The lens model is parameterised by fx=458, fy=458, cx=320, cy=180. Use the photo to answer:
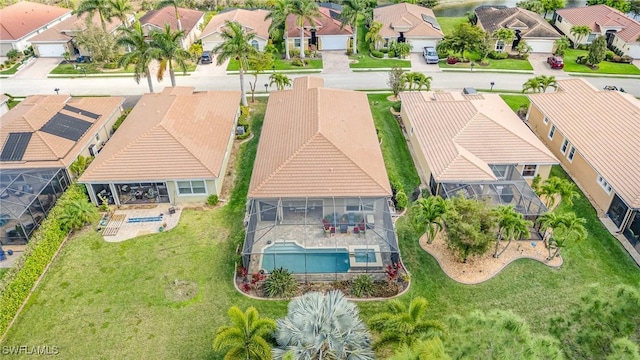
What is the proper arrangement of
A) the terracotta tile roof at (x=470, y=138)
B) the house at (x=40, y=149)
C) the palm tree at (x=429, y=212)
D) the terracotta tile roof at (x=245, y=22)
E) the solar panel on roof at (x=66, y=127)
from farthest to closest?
A: the terracotta tile roof at (x=245, y=22) < the solar panel on roof at (x=66, y=127) < the terracotta tile roof at (x=470, y=138) < the house at (x=40, y=149) < the palm tree at (x=429, y=212)

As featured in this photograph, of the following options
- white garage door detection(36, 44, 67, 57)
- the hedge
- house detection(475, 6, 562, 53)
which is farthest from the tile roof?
house detection(475, 6, 562, 53)

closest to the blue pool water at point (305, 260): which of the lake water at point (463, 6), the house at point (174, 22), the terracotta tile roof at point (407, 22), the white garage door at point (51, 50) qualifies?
the terracotta tile roof at point (407, 22)

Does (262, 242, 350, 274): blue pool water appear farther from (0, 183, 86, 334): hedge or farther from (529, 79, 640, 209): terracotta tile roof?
(529, 79, 640, 209): terracotta tile roof

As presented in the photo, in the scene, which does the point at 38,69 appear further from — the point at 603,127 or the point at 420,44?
the point at 603,127

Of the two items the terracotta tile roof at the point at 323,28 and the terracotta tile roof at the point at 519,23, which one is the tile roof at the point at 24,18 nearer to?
the terracotta tile roof at the point at 323,28

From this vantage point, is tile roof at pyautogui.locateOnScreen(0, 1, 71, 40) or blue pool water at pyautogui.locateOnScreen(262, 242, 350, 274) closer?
blue pool water at pyautogui.locateOnScreen(262, 242, 350, 274)

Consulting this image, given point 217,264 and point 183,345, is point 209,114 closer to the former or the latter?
point 217,264

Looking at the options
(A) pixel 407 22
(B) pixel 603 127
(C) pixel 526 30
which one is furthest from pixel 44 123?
(C) pixel 526 30
